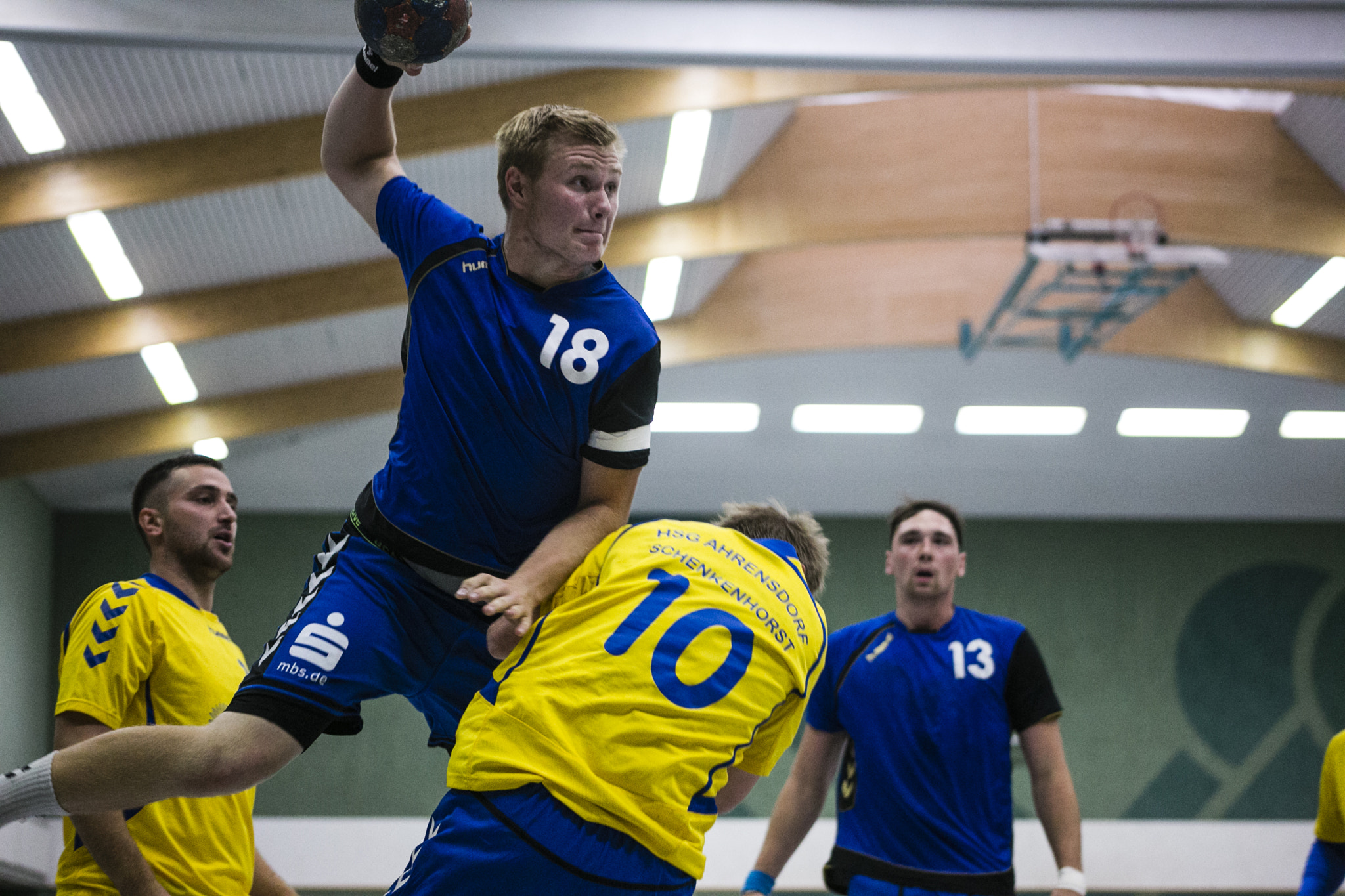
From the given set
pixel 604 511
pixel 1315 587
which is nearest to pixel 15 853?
pixel 604 511

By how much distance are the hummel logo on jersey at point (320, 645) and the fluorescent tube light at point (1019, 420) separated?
1632 cm

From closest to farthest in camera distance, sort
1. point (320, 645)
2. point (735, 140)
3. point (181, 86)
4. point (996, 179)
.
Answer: point (320, 645), point (181, 86), point (735, 140), point (996, 179)

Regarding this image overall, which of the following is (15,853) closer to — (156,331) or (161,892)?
(156,331)

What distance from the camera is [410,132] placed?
1141 centimetres

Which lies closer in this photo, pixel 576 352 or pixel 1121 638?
pixel 576 352

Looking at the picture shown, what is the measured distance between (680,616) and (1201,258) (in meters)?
12.0

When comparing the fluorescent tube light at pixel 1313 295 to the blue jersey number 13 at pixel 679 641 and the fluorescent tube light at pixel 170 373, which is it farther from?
the blue jersey number 13 at pixel 679 641

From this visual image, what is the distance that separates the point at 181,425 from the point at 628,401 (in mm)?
15032

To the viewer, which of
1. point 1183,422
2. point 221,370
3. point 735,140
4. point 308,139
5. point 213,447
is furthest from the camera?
point 1183,422

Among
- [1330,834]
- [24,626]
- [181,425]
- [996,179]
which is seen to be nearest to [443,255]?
[1330,834]

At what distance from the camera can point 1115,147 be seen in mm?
15320

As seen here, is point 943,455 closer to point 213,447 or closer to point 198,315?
point 213,447

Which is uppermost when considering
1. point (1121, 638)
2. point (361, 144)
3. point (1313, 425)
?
point (1313, 425)

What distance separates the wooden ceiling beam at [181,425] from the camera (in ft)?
55.3
